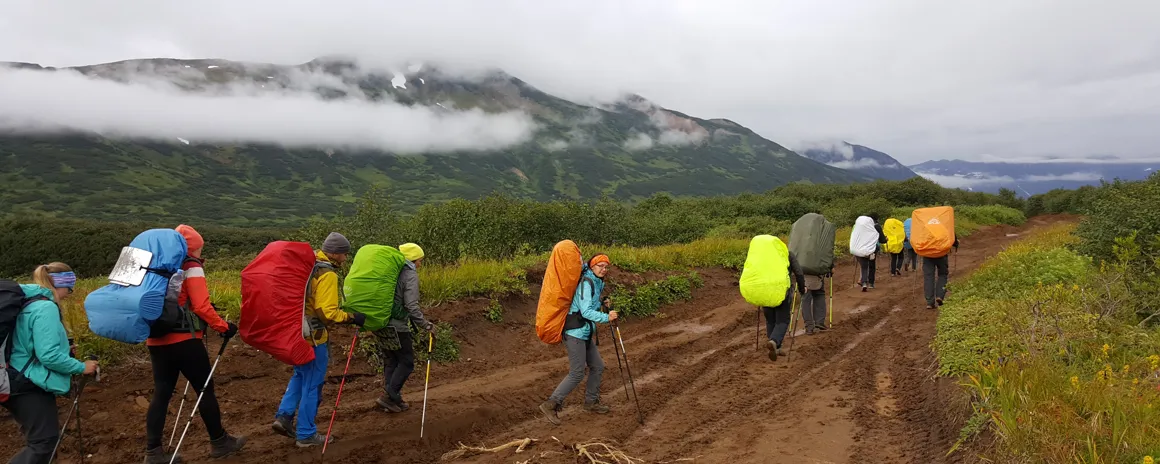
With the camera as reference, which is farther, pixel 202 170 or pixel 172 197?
pixel 202 170

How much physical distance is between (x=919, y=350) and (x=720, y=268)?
871 centimetres

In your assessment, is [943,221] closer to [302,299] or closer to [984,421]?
[984,421]

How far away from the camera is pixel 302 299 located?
593 centimetres

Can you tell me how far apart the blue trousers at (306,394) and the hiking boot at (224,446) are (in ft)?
1.47

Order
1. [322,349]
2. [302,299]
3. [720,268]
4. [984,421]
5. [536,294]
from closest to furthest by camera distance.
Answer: [984,421] < [302,299] < [322,349] < [536,294] < [720,268]

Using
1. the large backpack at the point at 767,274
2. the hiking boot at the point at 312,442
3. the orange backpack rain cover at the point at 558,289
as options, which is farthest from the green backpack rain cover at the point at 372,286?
the large backpack at the point at 767,274

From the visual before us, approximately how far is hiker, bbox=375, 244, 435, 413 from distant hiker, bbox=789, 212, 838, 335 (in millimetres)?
6730

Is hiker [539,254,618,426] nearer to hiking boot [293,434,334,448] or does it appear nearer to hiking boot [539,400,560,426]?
hiking boot [539,400,560,426]

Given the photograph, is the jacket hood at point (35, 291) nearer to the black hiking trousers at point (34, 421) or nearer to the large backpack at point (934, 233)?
the black hiking trousers at point (34, 421)

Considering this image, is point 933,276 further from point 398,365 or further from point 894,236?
point 398,365

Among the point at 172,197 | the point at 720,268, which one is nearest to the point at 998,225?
the point at 720,268

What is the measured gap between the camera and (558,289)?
22.0 feet

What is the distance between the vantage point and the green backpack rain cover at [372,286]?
6566 mm

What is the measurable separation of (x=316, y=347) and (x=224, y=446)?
4.04 feet
